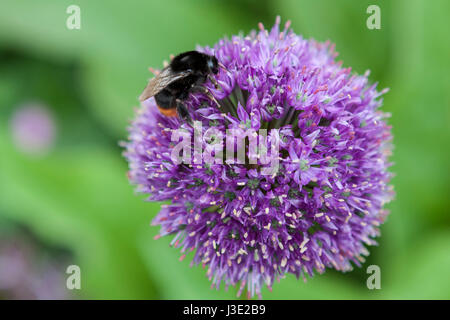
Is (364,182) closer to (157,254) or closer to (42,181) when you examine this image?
(157,254)

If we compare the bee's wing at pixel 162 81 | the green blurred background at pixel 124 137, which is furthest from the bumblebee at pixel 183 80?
the green blurred background at pixel 124 137

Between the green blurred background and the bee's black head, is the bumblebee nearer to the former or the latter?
the bee's black head

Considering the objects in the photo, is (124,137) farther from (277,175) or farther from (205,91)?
(277,175)

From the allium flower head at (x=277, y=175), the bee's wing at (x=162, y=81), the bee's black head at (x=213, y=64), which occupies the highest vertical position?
the bee's black head at (x=213, y=64)

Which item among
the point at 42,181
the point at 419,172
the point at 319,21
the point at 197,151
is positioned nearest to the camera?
the point at 197,151

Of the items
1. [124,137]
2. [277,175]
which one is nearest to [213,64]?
[277,175]

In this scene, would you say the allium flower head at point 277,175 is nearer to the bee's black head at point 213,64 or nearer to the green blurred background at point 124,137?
the bee's black head at point 213,64

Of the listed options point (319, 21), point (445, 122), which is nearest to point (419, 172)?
point (445, 122)

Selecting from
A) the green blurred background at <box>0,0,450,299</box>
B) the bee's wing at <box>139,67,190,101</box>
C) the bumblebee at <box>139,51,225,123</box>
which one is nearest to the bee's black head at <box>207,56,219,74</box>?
the bumblebee at <box>139,51,225,123</box>
